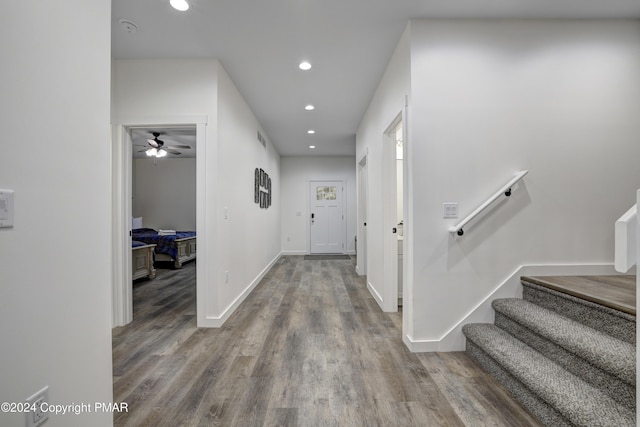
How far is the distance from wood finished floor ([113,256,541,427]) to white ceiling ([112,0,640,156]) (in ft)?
8.70

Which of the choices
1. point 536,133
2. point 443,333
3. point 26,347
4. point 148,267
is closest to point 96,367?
point 26,347

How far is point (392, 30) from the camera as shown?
244cm

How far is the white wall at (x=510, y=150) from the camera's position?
2.29m

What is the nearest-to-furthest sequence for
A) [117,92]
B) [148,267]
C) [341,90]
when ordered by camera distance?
[117,92] < [341,90] < [148,267]

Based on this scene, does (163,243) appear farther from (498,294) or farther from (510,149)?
(510,149)

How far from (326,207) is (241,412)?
20.6 feet

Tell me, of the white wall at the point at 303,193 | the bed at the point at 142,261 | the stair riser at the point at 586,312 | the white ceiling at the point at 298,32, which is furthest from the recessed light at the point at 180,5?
the white wall at the point at 303,193

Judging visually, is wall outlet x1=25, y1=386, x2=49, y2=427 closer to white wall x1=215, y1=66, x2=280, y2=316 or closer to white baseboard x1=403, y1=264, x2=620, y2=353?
white wall x1=215, y1=66, x2=280, y2=316

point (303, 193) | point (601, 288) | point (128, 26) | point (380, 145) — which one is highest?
point (128, 26)

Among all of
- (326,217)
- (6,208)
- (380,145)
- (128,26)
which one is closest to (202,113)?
(128,26)

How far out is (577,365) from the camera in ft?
5.26

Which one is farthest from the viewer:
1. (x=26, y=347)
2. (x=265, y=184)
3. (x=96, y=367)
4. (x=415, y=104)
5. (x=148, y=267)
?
(x=265, y=184)

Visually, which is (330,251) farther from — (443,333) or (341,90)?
(443,333)

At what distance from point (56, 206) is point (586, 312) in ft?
9.14
